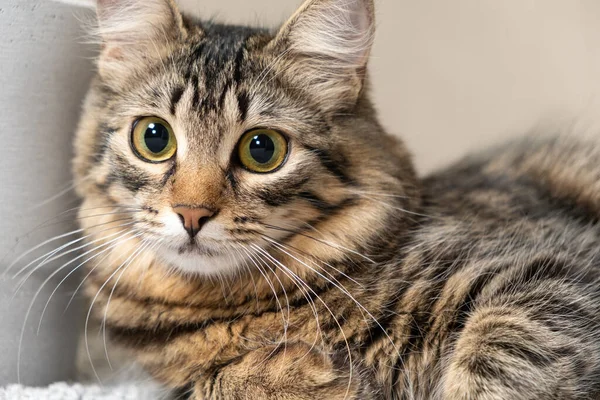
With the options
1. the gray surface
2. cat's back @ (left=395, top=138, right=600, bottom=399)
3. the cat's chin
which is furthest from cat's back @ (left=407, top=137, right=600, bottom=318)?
the gray surface

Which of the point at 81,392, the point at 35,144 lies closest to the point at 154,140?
the point at 35,144

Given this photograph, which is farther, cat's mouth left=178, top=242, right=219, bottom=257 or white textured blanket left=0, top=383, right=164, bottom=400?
white textured blanket left=0, top=383, right=164, bottom=400

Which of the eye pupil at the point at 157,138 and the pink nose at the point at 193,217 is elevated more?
the eye pupil at the point at 157,138

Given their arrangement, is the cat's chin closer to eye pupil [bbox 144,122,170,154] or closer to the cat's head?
the cat's head

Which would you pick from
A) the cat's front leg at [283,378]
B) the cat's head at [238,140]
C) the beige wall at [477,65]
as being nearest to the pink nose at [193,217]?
the cat's head at [238,140]

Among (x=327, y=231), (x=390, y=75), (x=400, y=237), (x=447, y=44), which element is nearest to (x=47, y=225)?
(x=327, y=231)

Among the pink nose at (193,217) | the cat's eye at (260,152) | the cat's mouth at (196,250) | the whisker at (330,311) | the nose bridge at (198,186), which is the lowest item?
the whisker at (330,311)

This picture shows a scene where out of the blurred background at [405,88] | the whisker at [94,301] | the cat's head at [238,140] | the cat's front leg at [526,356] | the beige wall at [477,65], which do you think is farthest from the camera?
the beige wall at [477,65]

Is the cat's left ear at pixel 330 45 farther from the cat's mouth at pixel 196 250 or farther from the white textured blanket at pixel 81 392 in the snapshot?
the white textured blanket at pixel 81 392
